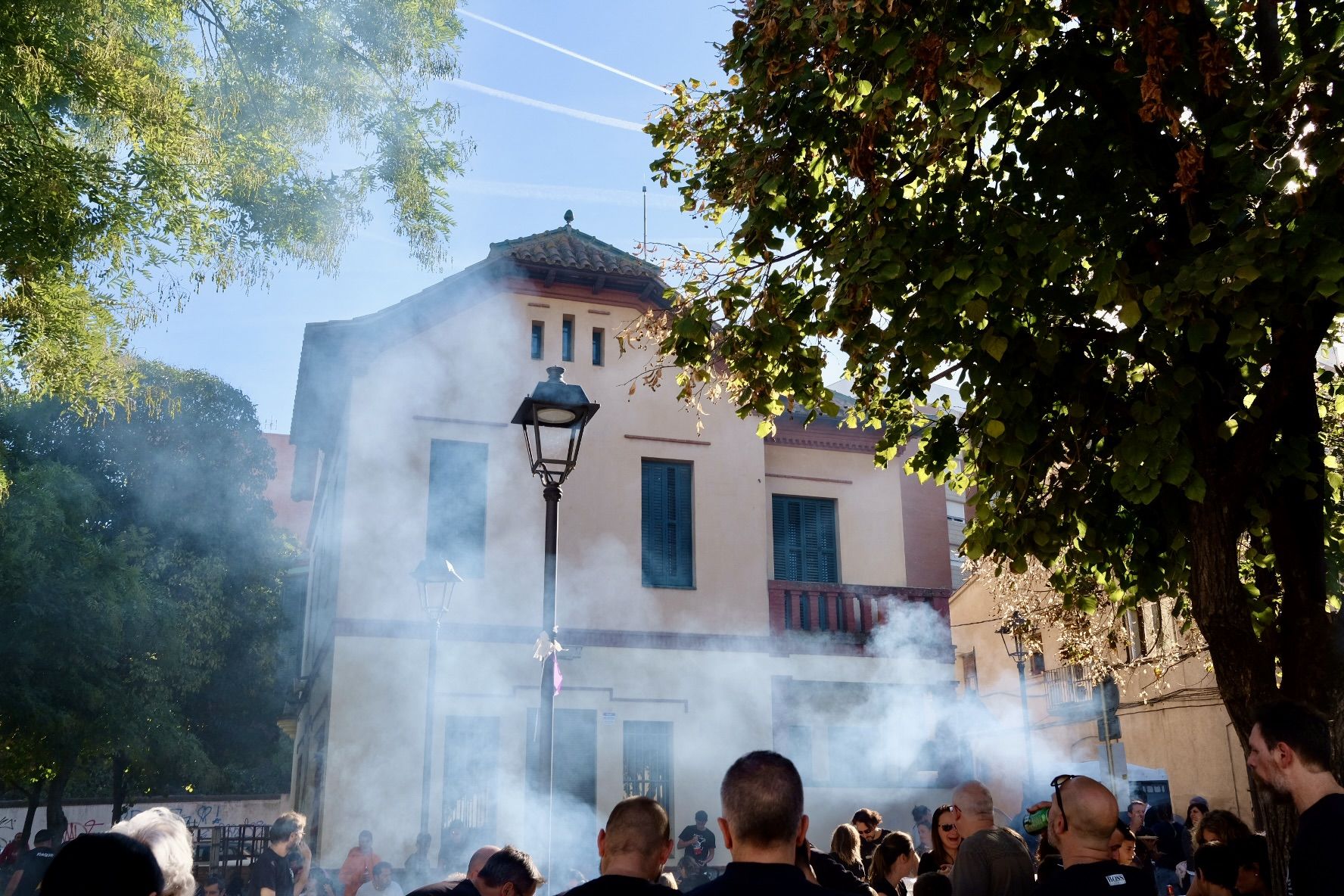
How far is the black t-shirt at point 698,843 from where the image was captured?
14.6 m

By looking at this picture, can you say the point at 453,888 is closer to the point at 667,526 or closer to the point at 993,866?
the point at 993,866

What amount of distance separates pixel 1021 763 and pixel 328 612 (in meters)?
20.1

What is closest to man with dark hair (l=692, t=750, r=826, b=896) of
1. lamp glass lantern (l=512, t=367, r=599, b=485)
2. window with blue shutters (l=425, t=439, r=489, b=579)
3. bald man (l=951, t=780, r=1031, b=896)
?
bald man (l=951, t=780, r=1031, b=896)

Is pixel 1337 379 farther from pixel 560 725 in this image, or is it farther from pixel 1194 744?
pixel 1194 744

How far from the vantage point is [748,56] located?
6762 mm

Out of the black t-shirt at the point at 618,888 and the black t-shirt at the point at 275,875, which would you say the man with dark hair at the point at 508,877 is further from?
the black t-shirt at the point at 275,875

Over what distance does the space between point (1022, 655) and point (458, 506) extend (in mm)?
12281

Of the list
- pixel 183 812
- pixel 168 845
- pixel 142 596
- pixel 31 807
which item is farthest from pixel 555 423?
pixel 31 807

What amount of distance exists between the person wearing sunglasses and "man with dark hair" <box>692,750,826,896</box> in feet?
12.2

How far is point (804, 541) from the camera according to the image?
19.7 meters

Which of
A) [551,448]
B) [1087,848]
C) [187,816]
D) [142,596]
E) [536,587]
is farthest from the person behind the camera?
[187,816]

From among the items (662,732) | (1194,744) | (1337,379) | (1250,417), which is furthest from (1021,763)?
(1250,417)

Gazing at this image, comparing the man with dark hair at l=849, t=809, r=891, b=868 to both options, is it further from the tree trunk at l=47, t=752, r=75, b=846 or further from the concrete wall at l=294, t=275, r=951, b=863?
the tree trunk at l=47, t=752, r=75, b=846

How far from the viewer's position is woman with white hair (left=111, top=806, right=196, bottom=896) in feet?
9.91
